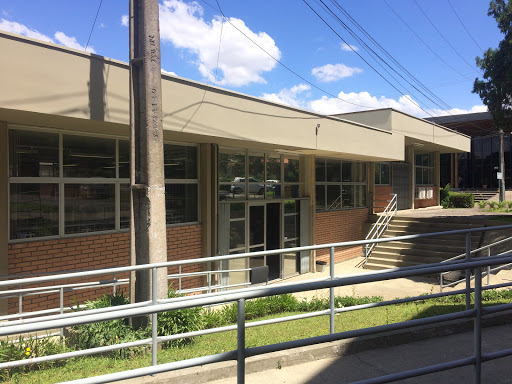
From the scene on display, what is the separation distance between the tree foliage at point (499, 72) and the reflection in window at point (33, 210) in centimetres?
1407

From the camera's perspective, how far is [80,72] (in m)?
6.46

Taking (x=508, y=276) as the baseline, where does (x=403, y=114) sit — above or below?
above

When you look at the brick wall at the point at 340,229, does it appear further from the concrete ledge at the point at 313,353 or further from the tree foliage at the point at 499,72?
the concrete ledge at the point at 313,353

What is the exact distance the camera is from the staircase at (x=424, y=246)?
14.6 metres

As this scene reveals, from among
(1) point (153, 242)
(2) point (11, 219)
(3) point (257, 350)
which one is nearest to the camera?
(3) point (257, 350)

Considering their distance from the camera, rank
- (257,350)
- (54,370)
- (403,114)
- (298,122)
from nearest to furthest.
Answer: (257,350) → (54,370) → (298,122) → (403,114)

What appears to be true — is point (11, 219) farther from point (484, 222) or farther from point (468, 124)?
point (468, 124)

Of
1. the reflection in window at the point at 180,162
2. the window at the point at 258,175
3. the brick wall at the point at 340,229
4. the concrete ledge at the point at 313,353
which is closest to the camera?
the concrete ledge at the point at 313,353

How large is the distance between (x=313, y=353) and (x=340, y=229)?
1301 centimetres

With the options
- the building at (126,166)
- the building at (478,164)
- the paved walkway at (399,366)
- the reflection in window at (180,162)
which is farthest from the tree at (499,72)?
the building at (478,164)

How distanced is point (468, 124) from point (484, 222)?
2390cm

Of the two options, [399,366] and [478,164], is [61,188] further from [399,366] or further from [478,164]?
[478,164]

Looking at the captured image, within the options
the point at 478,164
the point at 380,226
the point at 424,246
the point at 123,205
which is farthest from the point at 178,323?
the point at 478,164

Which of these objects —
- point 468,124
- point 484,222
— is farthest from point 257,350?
point 468,124
